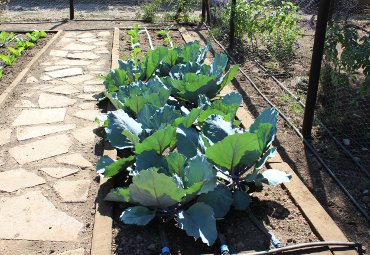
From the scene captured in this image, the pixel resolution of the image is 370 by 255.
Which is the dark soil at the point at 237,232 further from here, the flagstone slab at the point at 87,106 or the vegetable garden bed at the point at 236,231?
the flagstone slab at the point at 87,106

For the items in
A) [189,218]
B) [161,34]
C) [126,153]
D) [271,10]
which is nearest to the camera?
[189,218]

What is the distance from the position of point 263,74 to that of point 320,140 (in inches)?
68.2

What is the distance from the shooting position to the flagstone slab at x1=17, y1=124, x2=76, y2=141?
3713 millimetres

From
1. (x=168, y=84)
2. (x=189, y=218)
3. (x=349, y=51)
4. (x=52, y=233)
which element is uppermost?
(x=349, y=51)

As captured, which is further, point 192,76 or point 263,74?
point 263,74

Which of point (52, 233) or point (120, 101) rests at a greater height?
point (120, 101)

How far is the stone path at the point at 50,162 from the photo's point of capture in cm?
249

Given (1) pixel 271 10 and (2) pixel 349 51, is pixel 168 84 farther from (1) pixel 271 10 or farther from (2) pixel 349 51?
(1) pixel 271 10

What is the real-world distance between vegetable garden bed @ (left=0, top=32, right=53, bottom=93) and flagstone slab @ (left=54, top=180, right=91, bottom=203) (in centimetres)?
219

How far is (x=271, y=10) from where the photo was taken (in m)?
6.37

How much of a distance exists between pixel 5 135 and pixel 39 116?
1.49ft

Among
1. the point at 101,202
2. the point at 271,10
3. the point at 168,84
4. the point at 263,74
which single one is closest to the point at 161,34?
the point at 271,10

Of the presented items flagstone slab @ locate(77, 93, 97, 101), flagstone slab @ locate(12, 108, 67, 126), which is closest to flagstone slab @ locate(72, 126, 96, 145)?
flagstone slab @ locate(12, 108, 67, 126)

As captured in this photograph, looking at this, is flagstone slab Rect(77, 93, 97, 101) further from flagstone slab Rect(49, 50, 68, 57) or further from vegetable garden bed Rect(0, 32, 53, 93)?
flagstone slab Rect(49, 50, 68, 57)
